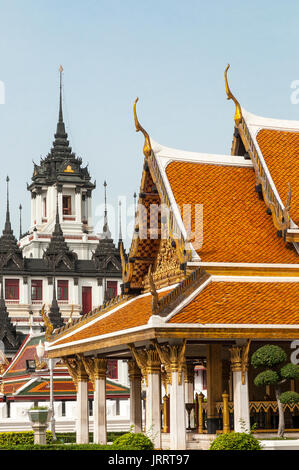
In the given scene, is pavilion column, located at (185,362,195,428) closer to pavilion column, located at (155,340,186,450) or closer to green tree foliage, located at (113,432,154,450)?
pavilion column, located at (155,340,186,450)

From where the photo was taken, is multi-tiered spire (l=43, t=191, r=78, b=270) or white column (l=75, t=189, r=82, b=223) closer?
multi-tiered spire (l=43, t=191, r=78, b=270)

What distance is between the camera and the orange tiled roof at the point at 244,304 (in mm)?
20422

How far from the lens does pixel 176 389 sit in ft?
67.1

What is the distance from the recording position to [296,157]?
86.9ft

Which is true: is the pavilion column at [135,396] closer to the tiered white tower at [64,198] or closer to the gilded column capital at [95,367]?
the gilded column capital at [95,367]

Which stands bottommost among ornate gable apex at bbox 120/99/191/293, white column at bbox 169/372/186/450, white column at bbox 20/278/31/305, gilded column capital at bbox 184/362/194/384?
white column at bbox 169/372/186/450

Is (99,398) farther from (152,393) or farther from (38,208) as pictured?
(38,208)

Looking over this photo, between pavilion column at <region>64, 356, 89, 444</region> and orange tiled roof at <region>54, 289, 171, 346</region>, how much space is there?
2.45 feet

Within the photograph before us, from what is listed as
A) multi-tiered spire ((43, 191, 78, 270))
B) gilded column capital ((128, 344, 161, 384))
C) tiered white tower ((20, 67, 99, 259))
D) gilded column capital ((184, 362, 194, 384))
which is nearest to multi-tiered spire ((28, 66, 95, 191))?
tiered white tower ((20, 67, 99, 259))

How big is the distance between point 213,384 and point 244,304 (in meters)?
2.10

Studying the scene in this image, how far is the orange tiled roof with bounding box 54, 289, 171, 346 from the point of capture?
22.2 meters

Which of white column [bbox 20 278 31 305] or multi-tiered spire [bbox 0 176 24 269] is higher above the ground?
multi-tiered spire [bbox 0 176 24 269]

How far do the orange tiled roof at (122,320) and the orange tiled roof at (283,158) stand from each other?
4.05m

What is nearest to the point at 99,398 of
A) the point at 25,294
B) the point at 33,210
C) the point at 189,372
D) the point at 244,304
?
the point at 189,372
